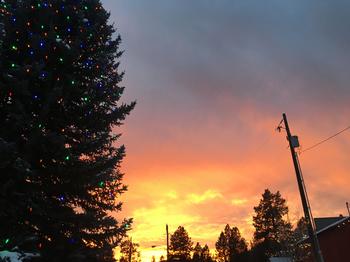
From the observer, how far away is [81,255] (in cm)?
1232

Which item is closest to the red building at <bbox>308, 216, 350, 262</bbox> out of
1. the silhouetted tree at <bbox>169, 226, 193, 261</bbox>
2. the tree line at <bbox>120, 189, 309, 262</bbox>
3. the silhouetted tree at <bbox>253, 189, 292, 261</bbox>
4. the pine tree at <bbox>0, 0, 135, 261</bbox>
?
the tree line at <bbox>120, 189, 309, 262</bbox>

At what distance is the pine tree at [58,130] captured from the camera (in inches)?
470

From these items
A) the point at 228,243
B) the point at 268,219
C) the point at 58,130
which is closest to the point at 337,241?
the point at 58,130

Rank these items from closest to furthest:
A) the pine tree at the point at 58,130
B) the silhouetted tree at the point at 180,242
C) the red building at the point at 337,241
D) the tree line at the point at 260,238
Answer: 1. the pine tree at the point at 58,130
2. the red building at the point at 337,241
3. the tree line at the point at 260,238
4. the silhouetted tree at the point at 180,242

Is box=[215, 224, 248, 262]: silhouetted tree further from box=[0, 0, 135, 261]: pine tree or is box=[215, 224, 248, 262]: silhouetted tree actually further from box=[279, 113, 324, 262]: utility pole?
box=[0, 0, 135, 261]: pine tree

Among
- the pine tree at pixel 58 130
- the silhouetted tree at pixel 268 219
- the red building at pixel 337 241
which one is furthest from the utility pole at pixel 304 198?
the silhouetted tree at pixel 268 219

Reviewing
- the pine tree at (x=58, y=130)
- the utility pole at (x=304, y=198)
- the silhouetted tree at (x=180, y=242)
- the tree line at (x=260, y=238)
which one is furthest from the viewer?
the silhouetted tree at (x=180, y=242)

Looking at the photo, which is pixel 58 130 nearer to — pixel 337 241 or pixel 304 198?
pixel 304 198

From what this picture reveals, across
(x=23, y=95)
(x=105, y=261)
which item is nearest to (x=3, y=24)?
(x=23, y=95)

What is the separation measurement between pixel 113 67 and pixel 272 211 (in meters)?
69.1

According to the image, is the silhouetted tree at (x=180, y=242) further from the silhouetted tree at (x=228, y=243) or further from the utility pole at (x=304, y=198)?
the utility pole at (x=304, y=198)

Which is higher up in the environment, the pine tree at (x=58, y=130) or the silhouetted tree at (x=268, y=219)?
the silhouetted tree at (x=268, y=219)

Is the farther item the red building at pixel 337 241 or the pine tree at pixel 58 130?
the red building at pixel 337 241

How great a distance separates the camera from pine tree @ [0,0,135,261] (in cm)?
1194
